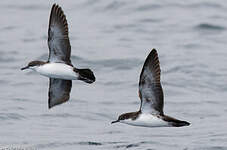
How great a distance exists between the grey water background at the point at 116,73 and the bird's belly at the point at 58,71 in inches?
49.1

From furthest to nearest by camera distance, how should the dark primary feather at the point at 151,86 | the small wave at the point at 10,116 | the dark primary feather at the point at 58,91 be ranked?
the small wave at the point at 10,116 → the dark primary feather at the point at 58,91 → the dark primary feather at the point at 151,86

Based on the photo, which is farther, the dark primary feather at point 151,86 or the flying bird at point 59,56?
the flying bird at point 59,56

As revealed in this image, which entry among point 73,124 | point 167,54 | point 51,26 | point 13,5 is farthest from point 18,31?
point 51,26

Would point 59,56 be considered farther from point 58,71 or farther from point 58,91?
point 58,91

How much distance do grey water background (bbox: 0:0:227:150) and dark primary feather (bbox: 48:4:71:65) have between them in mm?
1359

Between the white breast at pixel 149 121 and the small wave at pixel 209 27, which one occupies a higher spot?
the small wave at pixel 209 27

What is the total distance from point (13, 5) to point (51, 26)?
11066mm

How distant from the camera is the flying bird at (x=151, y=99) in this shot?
1062 cm

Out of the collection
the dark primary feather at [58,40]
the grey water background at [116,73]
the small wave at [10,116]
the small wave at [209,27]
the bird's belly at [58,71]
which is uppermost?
the dark primary feather at [58,40]

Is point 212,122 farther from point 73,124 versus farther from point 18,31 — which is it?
point 18,31

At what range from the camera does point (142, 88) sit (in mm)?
10758

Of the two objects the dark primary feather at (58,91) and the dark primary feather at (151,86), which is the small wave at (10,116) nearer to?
the dark primary feather at (58,91)

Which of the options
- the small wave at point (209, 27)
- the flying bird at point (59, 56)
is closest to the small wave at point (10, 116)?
the flying bird at point (59, 56)

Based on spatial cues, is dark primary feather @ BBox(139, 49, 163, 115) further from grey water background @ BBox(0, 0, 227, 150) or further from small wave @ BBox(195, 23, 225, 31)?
small wave @ BBox(195, 23, 225, 31)
